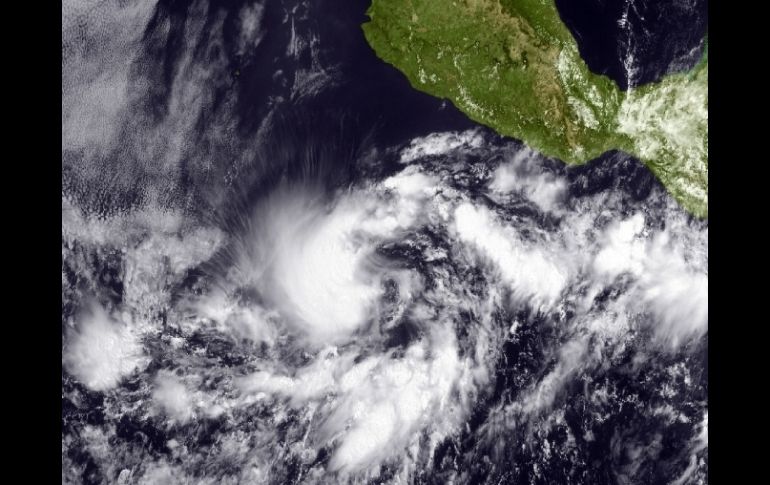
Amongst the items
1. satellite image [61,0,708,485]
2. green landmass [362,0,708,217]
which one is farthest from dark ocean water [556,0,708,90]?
green landmass [362,0,708,217]

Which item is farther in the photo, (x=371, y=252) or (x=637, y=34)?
(x=371, y=252)

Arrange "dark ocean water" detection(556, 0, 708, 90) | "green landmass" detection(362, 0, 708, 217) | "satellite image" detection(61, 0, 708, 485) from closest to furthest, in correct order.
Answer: "satellite image" detection(61, 0, 708, 485) → "dark ocean water" detection(556, 0, 708, 90) → "green landmass" detection(362, 0, 708, 217)

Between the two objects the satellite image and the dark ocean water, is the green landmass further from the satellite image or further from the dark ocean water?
the dark ocean water

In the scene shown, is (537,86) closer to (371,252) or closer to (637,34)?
(637,34)

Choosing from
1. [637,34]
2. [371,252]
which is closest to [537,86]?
[637,34]

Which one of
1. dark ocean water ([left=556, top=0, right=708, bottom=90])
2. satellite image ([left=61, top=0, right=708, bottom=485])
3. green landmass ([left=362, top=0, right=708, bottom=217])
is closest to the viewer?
satellite image ([left=61, top=0, right=708, bottom=485])

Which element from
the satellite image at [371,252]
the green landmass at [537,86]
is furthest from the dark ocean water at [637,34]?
the green landmass at [537,86]

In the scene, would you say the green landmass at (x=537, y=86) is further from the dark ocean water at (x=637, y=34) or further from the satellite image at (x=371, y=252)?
the dark ocean water at (x=637, y=34)
